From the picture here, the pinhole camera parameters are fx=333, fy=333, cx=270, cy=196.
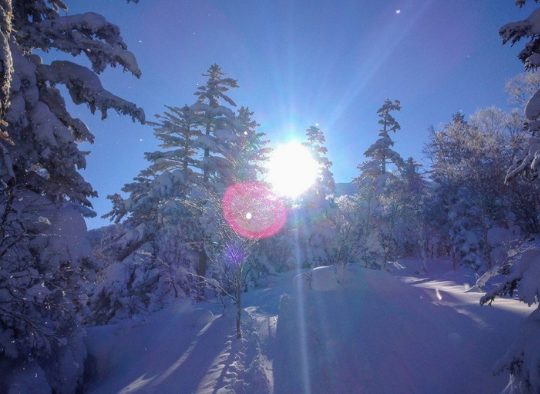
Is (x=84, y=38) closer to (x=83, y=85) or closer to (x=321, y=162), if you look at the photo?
(x=83, y=85)

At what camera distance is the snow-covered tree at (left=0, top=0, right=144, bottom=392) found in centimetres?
646

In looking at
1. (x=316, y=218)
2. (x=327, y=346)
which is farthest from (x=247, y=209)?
(x=316, y=218)

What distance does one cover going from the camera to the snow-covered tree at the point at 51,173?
6.46m

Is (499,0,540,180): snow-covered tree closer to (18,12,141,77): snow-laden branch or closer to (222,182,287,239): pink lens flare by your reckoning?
(18,12,141,77): snow-laden branch

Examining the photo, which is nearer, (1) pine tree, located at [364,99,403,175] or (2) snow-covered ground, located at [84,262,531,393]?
(2) snow-covered ground, located at [84,262,531,393]

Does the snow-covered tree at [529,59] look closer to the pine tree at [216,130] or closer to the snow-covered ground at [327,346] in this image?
the snow-covered ground at [327,346]

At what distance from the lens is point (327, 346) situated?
28.8 ft

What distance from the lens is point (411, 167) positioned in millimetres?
34156

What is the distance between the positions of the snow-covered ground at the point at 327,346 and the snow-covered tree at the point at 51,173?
2100mm

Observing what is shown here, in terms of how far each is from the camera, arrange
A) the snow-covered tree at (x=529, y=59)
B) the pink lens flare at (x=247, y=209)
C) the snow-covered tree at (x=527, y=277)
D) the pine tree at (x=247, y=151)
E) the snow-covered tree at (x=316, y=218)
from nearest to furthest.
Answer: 1. the snow-covered tree at (x=527, y=277)
2. the snow-covered tree at (x=529, y=59)
3. the pink lens flare at (x=247, y=209)
4. the pine tree at (x=247, y=151)
5. the snow-covered tree at (x=316, y=218)

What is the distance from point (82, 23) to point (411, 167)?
32.7m

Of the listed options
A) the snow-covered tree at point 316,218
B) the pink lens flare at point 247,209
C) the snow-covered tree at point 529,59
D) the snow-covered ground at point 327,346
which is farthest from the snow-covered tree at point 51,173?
the snow-covered tree at point 316,218

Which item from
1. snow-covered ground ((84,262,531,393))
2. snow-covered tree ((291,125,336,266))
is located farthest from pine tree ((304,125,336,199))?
snow-covered ground ((84,262,531,393))

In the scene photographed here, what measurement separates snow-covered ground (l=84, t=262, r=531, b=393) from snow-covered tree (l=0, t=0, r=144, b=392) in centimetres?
210
